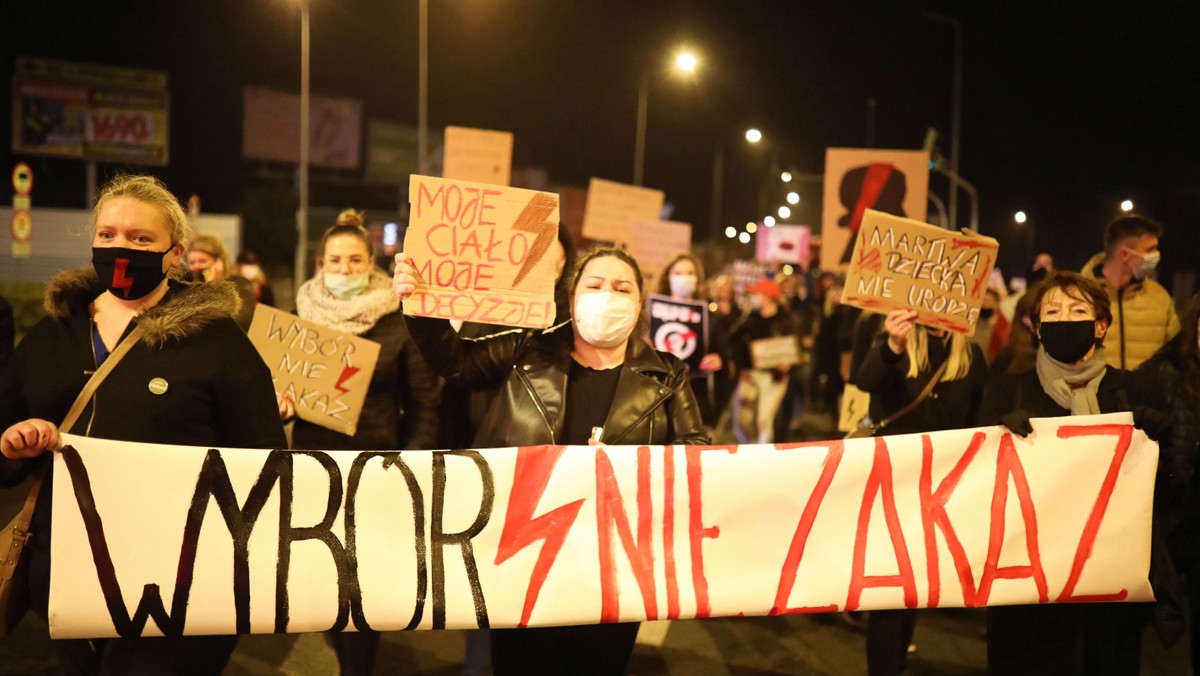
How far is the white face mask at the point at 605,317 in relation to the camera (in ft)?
10.9

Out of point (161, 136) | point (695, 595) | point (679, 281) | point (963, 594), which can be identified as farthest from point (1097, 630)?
point (161, 136)

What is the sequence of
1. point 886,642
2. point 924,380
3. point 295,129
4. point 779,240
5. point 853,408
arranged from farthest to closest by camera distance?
point 779,240 → point 295,129 → point 853,408 → point 924,380 → point 886,642

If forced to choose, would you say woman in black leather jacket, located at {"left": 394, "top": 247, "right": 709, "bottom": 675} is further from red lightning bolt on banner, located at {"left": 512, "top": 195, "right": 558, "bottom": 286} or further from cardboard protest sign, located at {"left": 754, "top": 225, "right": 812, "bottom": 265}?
cardboard protest sign, located at {"left": 754, "top": 225, "right": 812, "bottom": 265}

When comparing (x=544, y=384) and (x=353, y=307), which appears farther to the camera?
(x=353, y=307)

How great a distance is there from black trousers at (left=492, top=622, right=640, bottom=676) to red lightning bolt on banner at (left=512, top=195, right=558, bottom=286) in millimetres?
1145

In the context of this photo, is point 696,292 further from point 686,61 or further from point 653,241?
point 686,61

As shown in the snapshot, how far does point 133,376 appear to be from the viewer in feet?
9.26

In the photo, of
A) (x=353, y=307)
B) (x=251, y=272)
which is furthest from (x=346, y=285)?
(x=251, y=272)

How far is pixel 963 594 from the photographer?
11.2ft

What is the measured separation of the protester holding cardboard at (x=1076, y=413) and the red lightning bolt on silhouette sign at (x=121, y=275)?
278cm

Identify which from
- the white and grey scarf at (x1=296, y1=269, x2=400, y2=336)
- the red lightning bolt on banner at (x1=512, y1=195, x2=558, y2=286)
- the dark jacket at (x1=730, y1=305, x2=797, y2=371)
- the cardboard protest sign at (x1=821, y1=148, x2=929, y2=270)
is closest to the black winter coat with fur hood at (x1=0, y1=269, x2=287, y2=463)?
the red lightning bolt on banner at (x1=512, y1=195, x2=558, y2=286)

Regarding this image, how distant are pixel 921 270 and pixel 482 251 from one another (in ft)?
6.16

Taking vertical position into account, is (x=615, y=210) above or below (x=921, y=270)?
above

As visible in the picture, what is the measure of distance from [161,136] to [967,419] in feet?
108
